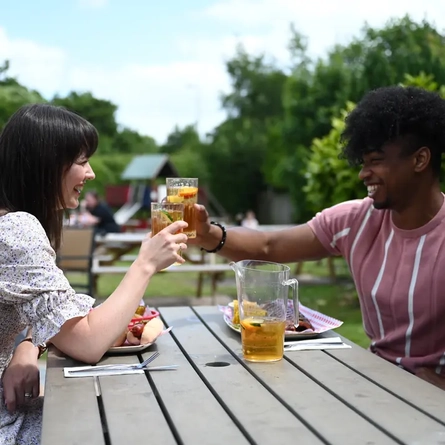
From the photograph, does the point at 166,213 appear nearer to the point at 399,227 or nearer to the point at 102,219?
the point at 399,227

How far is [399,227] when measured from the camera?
2373mm

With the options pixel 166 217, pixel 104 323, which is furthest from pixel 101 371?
pixel 166 217

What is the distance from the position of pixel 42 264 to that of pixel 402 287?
4.22 ft

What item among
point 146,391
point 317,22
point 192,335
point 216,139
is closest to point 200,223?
point 192,335

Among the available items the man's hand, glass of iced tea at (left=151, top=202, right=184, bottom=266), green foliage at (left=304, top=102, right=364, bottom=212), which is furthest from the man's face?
green foliage at (left=304, top=102, right=364, bottom=212)

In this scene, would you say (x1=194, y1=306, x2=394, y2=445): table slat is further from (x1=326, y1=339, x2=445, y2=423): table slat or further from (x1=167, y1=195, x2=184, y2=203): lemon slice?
(x1=167, y1=195, x2=184, y2=203): lemon slice

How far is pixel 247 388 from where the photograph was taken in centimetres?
153

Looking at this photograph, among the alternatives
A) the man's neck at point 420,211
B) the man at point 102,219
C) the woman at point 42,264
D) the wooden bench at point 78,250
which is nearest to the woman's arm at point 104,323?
the woman at point 42,264

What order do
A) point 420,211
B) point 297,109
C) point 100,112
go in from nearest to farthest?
1. point 420,211
2. point 297,109
3. point 100,112

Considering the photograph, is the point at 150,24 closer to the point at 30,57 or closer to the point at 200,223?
the point at 30,57

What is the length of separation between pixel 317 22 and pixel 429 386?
15.3 metres

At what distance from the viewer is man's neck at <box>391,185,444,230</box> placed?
233cm

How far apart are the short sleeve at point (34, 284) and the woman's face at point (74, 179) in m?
0.29

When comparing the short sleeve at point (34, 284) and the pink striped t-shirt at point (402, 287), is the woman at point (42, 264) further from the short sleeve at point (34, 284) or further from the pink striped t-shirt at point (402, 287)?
the pink striped t-shirt at point (402, 287)
